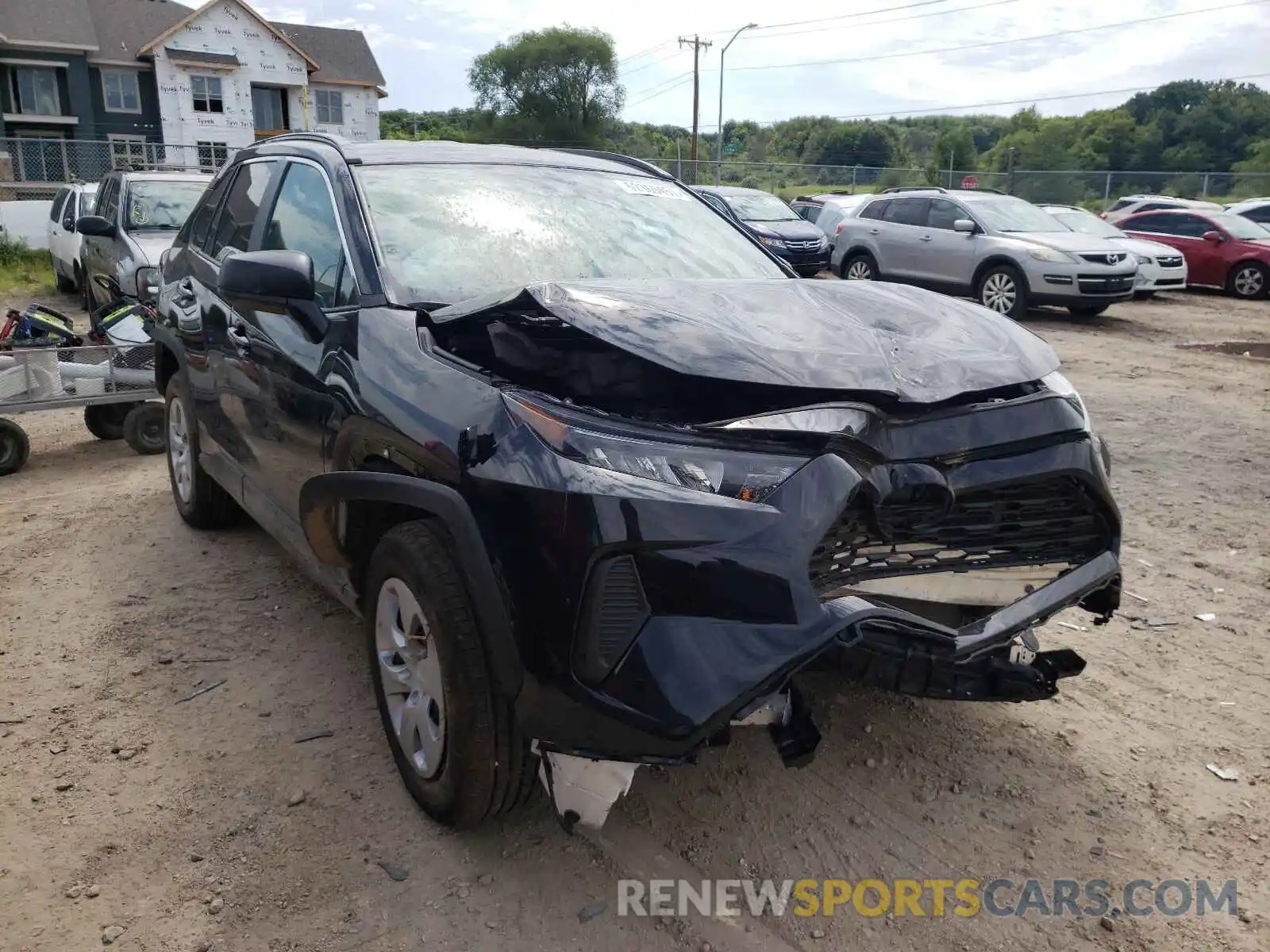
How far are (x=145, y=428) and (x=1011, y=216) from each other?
12485mm

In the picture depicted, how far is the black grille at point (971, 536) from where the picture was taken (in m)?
2.38

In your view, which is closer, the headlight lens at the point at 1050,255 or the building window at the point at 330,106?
the headlight lens at the point at 1050,255

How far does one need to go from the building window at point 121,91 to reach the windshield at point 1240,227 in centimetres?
4523

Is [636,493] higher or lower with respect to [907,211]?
lower

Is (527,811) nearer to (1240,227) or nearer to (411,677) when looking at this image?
(411,677)

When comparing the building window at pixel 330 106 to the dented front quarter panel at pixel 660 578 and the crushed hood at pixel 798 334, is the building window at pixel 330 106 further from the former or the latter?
the dented front quarter panel at pixel 660 578

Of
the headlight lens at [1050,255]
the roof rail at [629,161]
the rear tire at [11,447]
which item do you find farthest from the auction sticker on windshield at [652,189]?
the headlight lens at [1050,255]

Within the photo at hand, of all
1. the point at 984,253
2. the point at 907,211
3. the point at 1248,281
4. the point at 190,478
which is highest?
the point at 907,211

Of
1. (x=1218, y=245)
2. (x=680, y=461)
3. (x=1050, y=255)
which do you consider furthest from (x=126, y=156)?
(x=680, y=461)

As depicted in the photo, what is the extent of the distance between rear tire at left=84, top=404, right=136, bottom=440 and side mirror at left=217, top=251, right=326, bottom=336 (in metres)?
4.69

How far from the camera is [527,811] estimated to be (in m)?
2.88

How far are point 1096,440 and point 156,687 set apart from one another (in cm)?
326

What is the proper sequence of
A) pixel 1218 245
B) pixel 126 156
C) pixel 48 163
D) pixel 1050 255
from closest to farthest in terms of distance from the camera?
pixel 1050 255 < pixel 1218 245 < pixel 48 163 < pixel 126 156

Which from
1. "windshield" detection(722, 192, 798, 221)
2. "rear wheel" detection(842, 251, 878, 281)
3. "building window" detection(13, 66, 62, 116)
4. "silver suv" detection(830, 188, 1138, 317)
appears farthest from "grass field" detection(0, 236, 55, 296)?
"building window" detection(13, 66, 62, 116)
